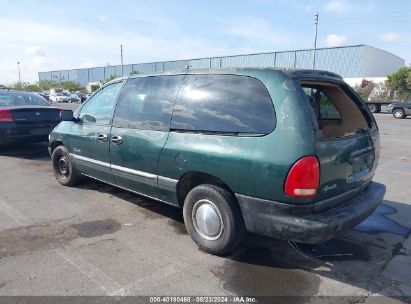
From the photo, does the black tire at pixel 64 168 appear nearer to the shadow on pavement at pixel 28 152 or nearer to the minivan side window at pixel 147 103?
the minivan side window at pixel 147 103

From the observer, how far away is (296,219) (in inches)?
115

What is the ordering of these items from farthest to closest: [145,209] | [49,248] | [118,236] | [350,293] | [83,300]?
[145,209], [118,236], [49,248], [350,293], [83,300]

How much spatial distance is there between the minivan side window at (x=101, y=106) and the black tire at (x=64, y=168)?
79cm

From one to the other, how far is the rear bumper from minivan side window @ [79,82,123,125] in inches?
91.7

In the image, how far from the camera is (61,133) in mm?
5508

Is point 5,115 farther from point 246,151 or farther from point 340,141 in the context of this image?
point 340,141

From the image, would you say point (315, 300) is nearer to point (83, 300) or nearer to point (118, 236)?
point (83, 300)

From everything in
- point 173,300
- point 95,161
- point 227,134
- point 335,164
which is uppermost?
point 227,134

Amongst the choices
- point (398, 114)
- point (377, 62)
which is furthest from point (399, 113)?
point (377, 62)

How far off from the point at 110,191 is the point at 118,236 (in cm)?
171

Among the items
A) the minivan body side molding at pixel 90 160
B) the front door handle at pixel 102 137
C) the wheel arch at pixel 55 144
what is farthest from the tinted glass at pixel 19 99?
the front door handle at pixel 102 137

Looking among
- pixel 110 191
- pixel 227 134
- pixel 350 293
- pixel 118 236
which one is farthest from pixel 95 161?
pixel 350 293

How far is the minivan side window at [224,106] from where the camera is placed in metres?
3.12

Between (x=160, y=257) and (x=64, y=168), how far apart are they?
304cm
